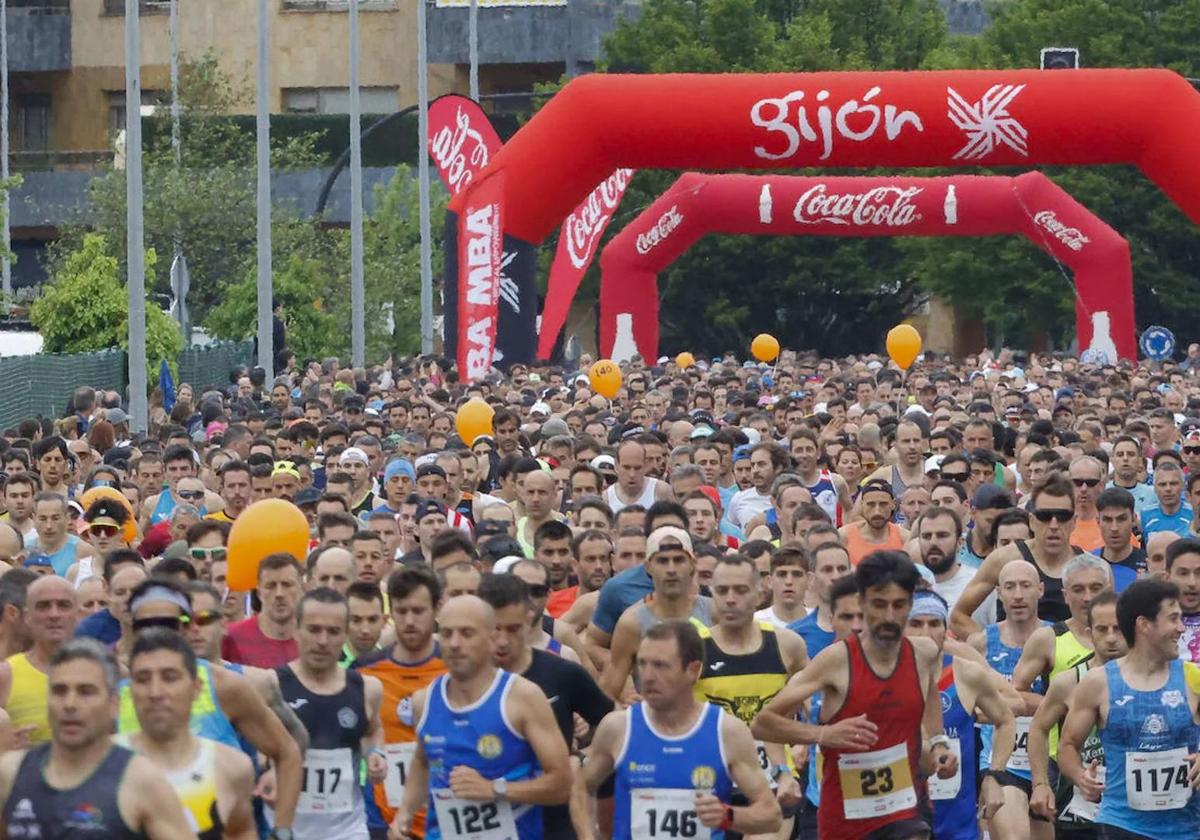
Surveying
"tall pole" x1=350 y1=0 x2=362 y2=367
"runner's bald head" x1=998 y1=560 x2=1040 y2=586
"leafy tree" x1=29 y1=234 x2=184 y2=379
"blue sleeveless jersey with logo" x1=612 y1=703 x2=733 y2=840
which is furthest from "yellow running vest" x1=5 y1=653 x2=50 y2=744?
"tall pole" x1=350 y1=0 x2=362 y2=367

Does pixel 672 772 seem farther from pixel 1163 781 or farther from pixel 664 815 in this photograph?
pixel 1163 781

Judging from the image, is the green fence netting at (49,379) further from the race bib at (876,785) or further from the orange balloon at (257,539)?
the race bib at (876,785)

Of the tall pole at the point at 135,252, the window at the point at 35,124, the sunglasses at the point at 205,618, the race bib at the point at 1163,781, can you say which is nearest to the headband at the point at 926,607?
the race bib at the point at 1163,781

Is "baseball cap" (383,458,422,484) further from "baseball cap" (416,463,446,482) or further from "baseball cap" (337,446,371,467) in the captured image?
"baseball cap" (337,446,371,467)

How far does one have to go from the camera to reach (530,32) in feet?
214

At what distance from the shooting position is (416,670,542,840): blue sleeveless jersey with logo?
8570mm

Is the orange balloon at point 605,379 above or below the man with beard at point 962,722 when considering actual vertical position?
above

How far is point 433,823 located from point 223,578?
3.56 metres

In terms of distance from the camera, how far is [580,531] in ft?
41.6

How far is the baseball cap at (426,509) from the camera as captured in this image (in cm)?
1380

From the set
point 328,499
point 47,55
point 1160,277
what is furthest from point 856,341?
point 328,499

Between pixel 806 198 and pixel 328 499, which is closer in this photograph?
pixel 328 499

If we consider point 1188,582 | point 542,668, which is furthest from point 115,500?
point 1188,582

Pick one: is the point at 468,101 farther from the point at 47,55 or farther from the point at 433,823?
the point at 47,55
